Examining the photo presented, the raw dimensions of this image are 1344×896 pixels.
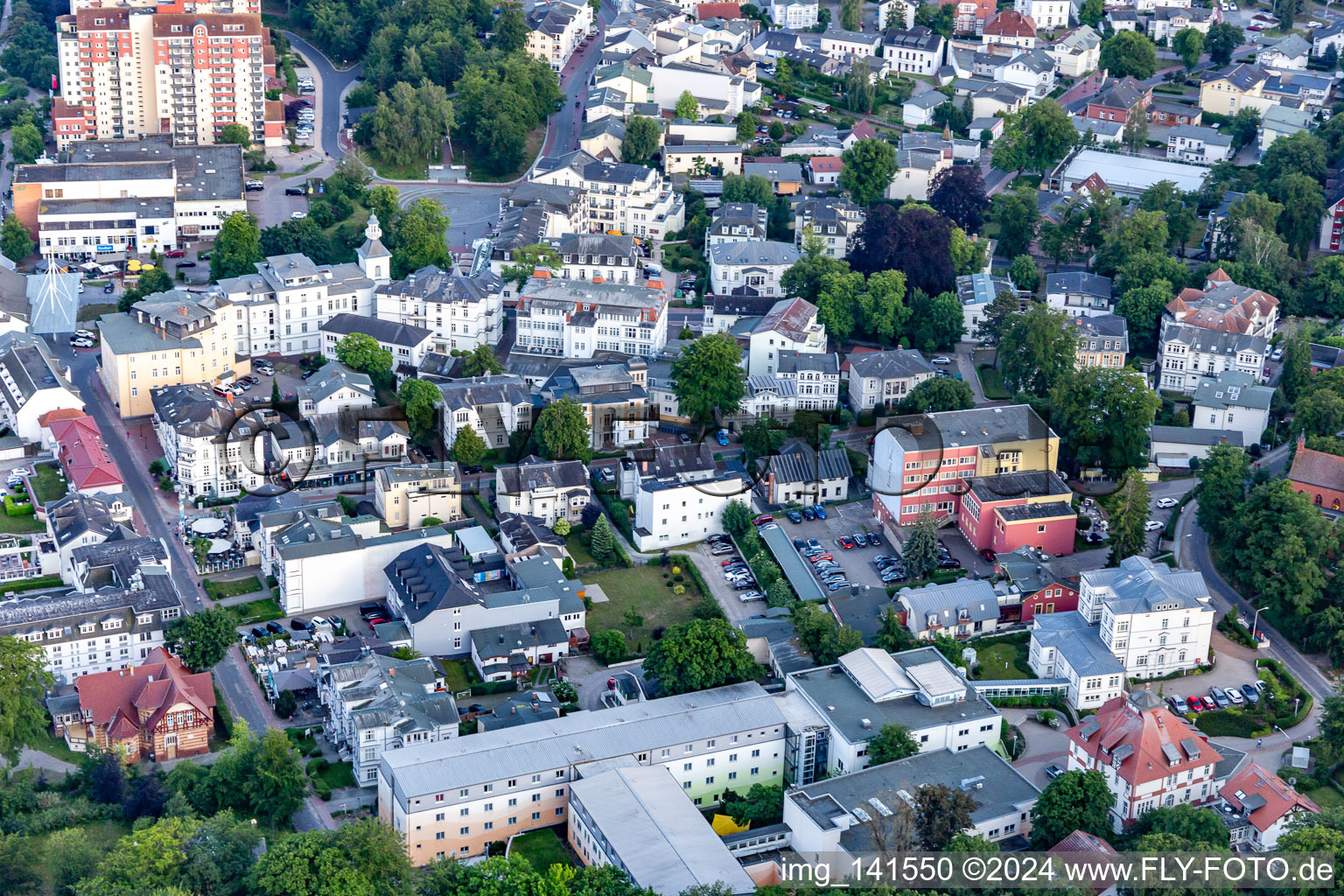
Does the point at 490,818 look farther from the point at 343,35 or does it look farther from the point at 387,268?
the point at 343,35

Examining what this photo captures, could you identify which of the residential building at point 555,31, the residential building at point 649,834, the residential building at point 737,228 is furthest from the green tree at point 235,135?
the residential building at point 649,834

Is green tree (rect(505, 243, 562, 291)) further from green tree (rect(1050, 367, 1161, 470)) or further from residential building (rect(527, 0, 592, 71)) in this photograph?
residential building (rect(527, 0, 592, 71))

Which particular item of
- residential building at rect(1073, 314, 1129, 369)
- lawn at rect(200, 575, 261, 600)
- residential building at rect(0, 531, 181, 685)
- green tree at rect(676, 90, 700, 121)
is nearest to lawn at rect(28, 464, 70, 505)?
residential building at rect(0, 531, 181, 685)

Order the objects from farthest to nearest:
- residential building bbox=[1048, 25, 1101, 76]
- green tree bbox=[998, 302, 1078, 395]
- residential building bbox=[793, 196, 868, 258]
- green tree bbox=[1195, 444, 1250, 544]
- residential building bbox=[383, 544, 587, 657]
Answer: residential building bbox=[1048, 25, 1101, 76], residential building bbox=[793, 196, 868, 258], green tree bbox=[998, 302, 1078, 395], green tree bbox=[1195, 444, 1250, 544], residential building bbox=[383, 544, 587, 657]

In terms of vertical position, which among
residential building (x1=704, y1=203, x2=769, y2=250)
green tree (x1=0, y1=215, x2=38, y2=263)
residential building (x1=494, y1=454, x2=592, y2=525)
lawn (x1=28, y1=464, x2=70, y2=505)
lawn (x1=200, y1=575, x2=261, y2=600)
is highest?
residential building (x1=704, y1=203, x2=769, y2=250)

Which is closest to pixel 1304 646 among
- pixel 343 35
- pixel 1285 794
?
pixel 1285 794

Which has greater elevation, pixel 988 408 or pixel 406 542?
pixel 988 408
